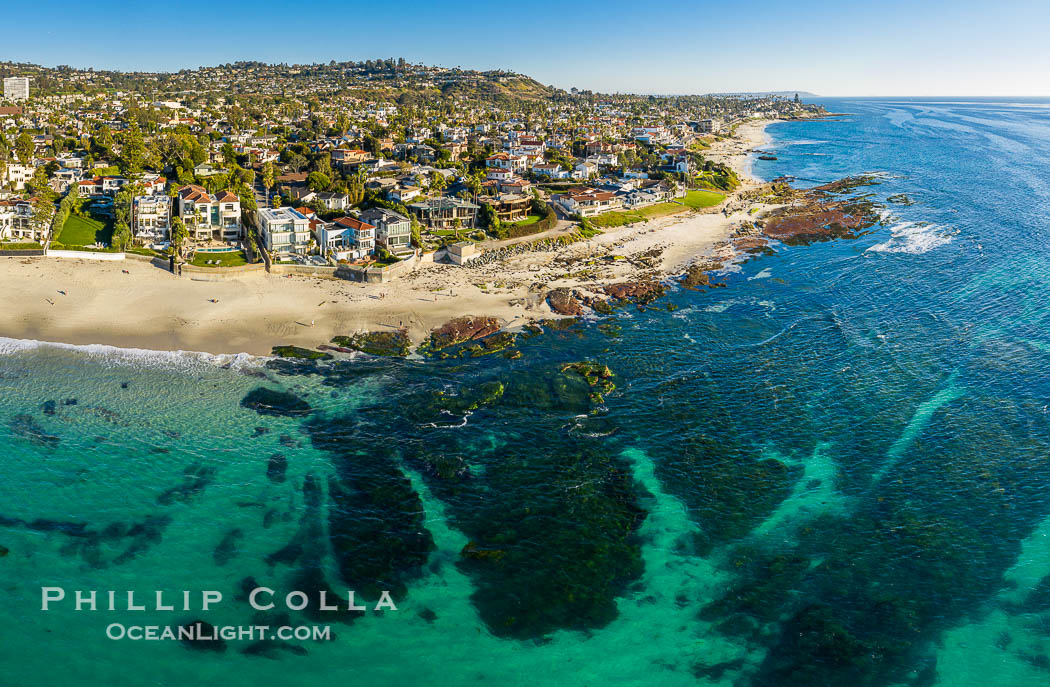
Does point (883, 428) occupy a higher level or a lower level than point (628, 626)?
higher

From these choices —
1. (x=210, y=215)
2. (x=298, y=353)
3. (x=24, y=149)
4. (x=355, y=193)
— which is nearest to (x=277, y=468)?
(x=298, y=353)

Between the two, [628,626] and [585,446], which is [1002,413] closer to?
[585,446]

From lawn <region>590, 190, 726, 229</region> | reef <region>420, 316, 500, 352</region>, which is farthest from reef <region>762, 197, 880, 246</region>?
reef <region>420, 316, 500, 352</region>

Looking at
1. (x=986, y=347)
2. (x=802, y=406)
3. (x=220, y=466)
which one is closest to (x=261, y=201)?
(x=220, y=466)

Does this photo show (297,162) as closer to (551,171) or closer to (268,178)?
(268,178)

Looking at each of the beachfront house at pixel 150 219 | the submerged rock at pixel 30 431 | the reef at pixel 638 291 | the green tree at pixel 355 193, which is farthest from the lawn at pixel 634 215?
the submerged rock at pixel 30 431

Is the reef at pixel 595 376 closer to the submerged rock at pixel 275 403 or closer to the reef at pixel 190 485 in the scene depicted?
the submerged rock at pixel 275 403
